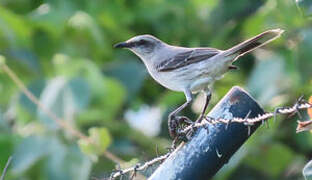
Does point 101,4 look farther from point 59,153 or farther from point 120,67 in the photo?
point 59,153

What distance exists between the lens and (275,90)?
6.88m

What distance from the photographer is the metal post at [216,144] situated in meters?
3.09

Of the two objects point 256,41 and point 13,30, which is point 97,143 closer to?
point 256,41

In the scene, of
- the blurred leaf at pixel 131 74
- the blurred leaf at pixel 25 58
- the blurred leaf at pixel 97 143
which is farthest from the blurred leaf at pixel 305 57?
the blurred leaf at pixel 97 143

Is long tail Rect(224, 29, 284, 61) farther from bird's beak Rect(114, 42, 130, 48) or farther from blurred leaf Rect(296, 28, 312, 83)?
blurred leaf Rect(296, 28, 312, 83)

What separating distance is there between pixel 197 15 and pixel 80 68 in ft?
5.55

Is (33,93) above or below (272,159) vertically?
above

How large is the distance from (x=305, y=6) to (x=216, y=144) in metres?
0.65

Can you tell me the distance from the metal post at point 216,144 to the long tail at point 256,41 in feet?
2.17

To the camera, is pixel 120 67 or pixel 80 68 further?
pixel 120 67

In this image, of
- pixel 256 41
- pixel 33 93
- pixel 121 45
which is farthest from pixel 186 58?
pixel 33 93

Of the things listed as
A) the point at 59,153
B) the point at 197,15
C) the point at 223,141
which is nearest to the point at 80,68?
the point at 59,153

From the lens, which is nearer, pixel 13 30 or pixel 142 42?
pixel 142 42

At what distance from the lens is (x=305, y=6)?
337 cm
